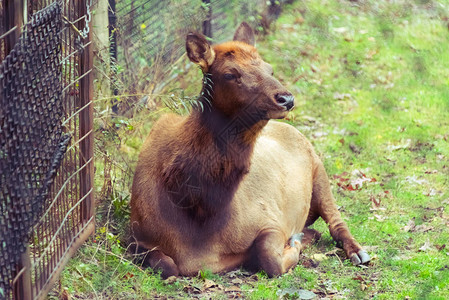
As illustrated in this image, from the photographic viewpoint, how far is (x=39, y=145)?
12.8 feet

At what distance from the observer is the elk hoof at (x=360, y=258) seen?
6.26 meters

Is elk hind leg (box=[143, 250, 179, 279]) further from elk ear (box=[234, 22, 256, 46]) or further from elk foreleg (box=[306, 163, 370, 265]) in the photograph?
elk ear (box=[234, 22, 256, 46])

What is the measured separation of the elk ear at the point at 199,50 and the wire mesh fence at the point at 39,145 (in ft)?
3.17

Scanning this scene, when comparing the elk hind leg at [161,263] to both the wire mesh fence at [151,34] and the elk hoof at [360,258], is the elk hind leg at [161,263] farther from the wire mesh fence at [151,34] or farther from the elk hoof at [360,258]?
the wire mesh fence at [151,34]

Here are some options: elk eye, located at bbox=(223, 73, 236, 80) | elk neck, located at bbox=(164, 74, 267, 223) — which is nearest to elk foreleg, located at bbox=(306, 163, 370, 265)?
elk neck, located at bbox=(164, 74, 267, 223)

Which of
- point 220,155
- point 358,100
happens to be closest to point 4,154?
point 220,155

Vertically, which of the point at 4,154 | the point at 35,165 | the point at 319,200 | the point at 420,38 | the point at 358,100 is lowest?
the point at 358,100

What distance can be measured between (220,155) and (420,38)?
12.0 feet

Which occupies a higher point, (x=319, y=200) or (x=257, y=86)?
(x=257, y=86)

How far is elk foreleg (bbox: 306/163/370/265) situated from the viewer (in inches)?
254

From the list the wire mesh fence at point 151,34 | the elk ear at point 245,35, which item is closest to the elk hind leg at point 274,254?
the elk ear at point 245,35

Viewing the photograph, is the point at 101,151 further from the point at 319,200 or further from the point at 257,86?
the point at 319,200

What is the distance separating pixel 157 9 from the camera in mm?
8820

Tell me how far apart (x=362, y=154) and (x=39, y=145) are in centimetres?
603
